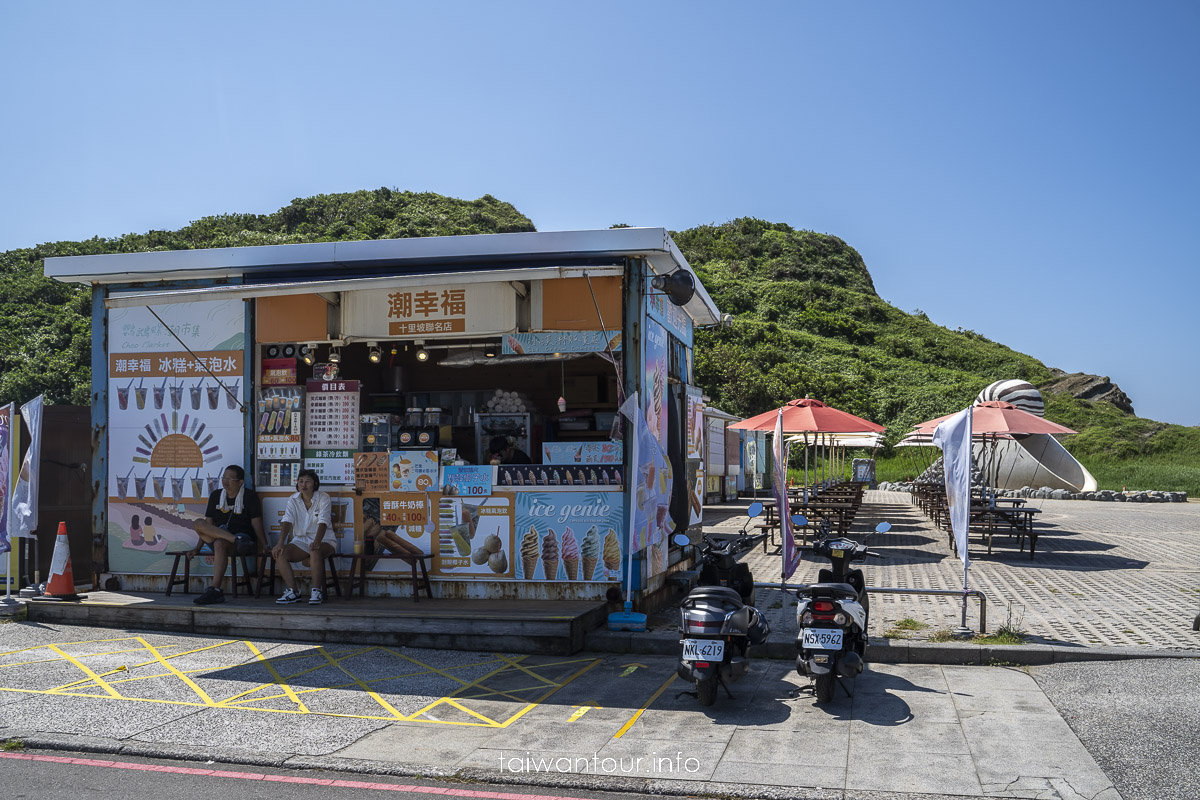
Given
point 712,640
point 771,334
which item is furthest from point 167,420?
point 771,334

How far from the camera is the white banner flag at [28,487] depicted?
938cm

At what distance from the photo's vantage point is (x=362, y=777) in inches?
194

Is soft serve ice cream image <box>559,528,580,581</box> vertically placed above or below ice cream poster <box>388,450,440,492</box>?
below

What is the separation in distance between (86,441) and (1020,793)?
1039cm

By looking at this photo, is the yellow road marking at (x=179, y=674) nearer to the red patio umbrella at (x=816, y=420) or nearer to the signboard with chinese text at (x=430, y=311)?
the signboard with chinese text at (x=430, y=311)

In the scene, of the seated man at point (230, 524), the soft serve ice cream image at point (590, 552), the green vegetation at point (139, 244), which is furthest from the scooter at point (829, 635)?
the green vegetation at point (139, 244)

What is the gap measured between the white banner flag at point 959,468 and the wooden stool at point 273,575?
608 cm

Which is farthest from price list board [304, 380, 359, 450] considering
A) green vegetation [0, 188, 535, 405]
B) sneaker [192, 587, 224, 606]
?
green vegetation [0, 188, 535, 405]

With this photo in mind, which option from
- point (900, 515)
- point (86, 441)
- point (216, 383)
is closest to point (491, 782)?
point (216, 383)

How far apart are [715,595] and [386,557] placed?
14.4 ft

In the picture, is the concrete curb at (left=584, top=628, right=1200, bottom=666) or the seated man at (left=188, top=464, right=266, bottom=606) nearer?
the concrete curb at (left=584, top=628, right=1200, bottom=666)

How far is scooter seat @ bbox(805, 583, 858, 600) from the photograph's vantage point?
20.8ft

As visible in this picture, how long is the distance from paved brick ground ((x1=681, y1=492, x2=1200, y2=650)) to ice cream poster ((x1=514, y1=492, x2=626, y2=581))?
88cm

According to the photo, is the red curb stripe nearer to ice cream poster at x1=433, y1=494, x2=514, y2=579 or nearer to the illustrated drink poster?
ice cream poster at x1=433, y1=494, x2=514, y2=579
